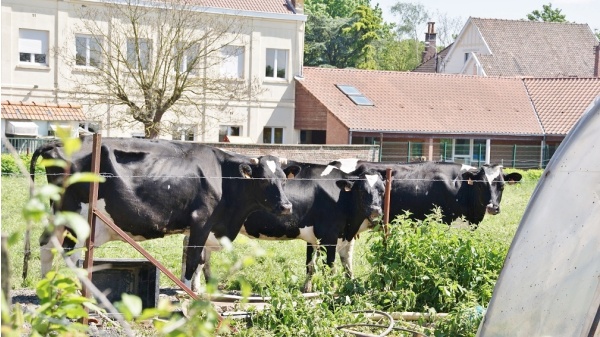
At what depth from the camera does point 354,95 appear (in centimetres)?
3803

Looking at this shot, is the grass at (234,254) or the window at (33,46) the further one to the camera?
the window at (33,46)

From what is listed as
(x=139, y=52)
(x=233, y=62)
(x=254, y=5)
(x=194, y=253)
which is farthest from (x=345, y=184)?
(x=254, y=5)

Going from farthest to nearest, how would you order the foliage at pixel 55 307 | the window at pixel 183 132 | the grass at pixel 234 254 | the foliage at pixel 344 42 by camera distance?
1. the foliage at pixel 344 42
2. the window at pixel 183 132
3. the grass at pixel 234 254
4. the foliage at pixel 55 307

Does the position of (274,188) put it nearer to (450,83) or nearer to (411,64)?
(450,83)

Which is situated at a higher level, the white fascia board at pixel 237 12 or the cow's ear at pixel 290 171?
the white fascia board at pixel 237 12

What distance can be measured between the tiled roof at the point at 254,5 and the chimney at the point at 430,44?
22217mm

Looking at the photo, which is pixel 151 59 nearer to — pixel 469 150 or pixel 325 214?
pixel 469 150

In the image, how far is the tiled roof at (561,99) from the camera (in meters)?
38.7

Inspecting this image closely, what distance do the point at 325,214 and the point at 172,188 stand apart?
2.20m

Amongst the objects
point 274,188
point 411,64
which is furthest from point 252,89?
point 411,64

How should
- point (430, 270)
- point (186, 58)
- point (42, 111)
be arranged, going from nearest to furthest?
point (430, 270), point (42, 111), point (186, 58)

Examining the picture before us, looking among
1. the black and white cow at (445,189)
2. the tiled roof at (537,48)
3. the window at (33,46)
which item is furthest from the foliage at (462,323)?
the tiled roof at (537,48)

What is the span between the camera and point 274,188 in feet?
35.8

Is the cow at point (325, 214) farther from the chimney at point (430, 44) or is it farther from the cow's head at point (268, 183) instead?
the chimney at point (430, 44)
